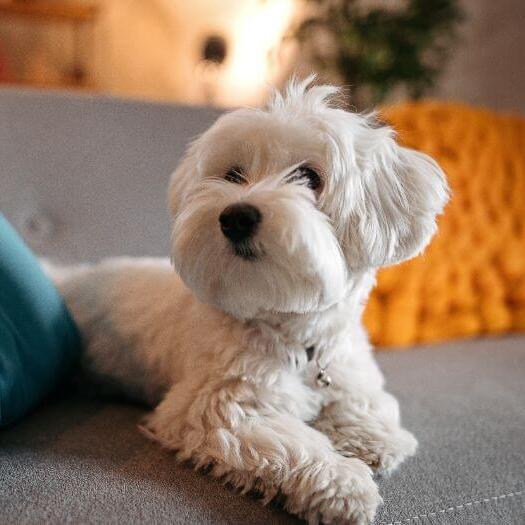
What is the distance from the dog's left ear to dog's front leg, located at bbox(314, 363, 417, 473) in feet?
0.92

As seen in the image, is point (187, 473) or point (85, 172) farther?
point (85, 172)

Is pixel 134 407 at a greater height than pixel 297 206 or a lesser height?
lesser

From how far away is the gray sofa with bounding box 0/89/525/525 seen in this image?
33.6 inches

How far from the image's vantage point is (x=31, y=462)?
94cm

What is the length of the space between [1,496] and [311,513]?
484mm


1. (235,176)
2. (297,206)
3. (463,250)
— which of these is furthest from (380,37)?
(297,206)

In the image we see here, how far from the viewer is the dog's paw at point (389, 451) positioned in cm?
99

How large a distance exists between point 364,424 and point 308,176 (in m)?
0.50

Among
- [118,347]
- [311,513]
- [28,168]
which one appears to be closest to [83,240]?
[28,168]

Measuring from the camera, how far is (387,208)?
1.02 metres

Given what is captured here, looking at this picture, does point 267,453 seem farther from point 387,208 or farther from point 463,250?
point 463,250

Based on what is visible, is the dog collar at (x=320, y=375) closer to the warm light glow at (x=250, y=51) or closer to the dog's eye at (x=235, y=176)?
the dog's eye at (x=235, y=176)

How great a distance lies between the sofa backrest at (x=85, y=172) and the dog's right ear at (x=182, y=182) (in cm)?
54

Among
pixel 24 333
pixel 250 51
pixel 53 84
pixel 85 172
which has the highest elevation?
pixel 250 51
